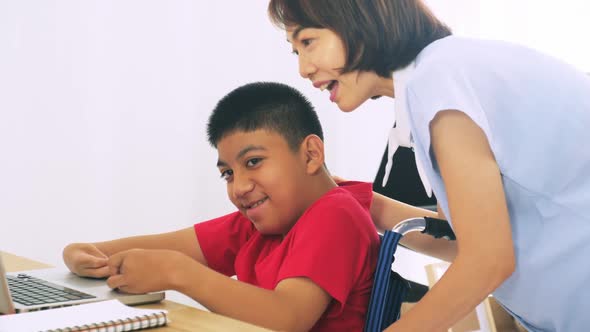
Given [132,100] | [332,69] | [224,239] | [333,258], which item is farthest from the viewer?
[132,100]

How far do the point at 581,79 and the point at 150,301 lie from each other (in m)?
0.69

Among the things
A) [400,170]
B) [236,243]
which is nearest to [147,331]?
[236,243]

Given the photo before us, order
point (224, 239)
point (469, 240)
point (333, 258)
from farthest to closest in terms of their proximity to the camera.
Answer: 1. point (224, 239)
2. point (333, 258)
3. point (469, 240)

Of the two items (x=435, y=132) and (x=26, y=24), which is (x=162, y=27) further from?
(x=435, y=132)

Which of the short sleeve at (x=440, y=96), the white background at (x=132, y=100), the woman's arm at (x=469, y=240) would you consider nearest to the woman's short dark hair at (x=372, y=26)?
the short sleeve at (x=440, y=96)

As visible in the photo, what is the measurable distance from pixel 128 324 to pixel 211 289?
201 mm

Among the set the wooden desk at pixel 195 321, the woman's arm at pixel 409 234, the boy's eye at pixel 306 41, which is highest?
the boy's eye at pixel 306 41

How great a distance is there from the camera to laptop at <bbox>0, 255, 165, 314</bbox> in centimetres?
97

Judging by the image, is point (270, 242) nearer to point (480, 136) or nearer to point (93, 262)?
point (93, 262)

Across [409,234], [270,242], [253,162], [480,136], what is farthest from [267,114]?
[480,136]

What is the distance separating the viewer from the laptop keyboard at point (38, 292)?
1031mm

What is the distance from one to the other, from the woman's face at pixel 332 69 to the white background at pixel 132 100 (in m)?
1.32

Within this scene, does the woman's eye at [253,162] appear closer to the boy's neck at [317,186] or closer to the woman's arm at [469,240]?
the boy's neck at [317,186]

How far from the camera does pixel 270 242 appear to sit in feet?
4.50
